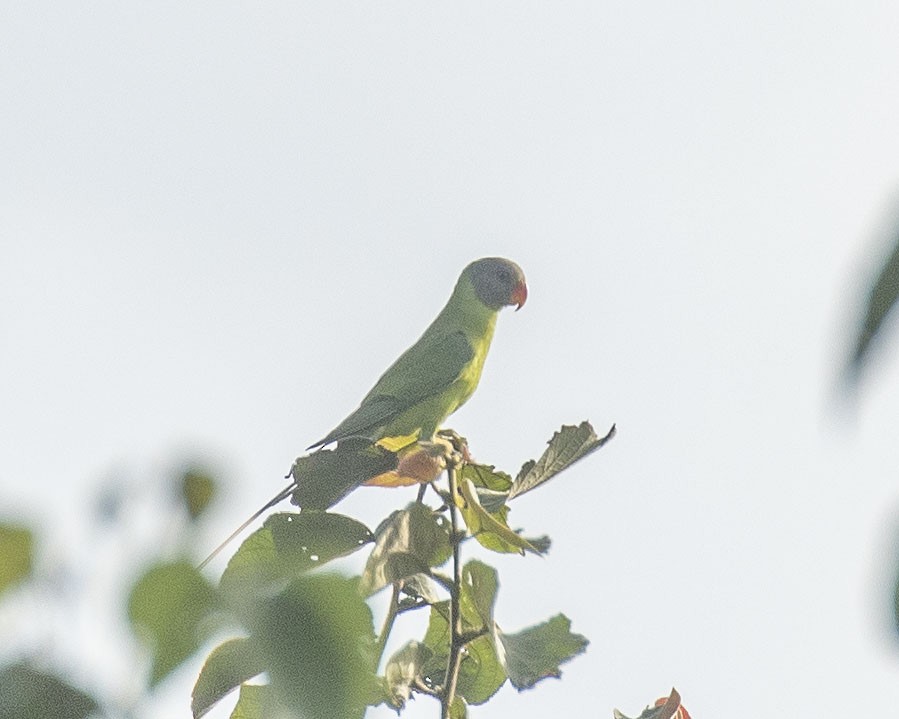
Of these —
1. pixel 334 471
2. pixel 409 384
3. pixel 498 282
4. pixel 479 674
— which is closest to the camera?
pixel 479 674

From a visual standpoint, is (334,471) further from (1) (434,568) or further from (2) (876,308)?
(2) (876,308)

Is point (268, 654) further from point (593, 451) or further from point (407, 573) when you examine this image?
point (593, 451)

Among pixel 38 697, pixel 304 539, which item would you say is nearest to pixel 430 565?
pixel 304 539

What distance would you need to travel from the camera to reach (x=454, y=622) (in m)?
1.84

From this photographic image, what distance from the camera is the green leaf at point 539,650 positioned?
199 centimetres

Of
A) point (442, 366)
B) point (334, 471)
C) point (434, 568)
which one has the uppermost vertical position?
point (442, 366)

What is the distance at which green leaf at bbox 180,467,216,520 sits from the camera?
0.51 metres

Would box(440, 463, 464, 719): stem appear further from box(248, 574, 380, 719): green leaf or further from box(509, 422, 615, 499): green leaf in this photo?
box(248, 574, 380, 719): green leaf

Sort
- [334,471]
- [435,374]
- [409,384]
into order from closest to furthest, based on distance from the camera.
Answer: [334,471]
[409,384]
[435,374]

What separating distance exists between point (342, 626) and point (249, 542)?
1.44 metres

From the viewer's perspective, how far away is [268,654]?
0.45 m

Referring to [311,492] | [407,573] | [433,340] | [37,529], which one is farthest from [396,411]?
[37,529]

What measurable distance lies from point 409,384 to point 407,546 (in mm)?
2463

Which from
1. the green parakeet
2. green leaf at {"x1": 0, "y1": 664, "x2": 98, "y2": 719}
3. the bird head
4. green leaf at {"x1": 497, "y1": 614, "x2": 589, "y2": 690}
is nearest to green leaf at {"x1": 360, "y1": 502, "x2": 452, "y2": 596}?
green leaf at {"x1": 497, "y1": 614, "x2": 589, "y2": 690}
